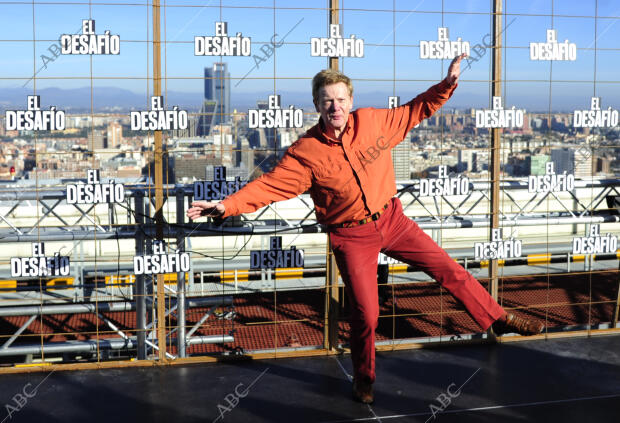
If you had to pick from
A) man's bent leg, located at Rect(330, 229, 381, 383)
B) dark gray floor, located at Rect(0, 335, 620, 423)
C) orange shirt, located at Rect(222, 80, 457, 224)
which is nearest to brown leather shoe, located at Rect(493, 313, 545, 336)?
dark gray floor, located at Rect(0, 335, 620, 423)

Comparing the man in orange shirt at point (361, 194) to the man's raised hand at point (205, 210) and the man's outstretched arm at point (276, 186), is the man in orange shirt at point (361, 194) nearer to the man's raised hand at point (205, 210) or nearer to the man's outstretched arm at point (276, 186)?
the man's outstretched arm at point (276, 186)

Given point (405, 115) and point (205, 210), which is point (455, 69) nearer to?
point (405, 115)

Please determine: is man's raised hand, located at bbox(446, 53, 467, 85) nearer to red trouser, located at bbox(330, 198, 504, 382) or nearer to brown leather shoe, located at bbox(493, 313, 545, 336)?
red trouser, located at bbox(330, 198, 504, 382)

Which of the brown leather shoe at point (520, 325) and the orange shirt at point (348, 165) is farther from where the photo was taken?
the brown leather shoe at point (520, 325)

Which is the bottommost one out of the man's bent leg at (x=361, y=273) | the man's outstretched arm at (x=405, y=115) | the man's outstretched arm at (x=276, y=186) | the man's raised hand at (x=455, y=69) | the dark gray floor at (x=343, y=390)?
the dark gray floor at (x=343, y=390)

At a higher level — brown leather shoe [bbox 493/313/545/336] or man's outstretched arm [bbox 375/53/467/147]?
man's outstretched arm [bbox 375/53/467/147]

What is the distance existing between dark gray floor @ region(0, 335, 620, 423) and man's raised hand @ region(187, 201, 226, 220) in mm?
852

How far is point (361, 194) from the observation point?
2.79m

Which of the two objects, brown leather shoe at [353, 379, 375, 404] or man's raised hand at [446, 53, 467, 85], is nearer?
man's raised hand at [446, 53, 467, 85]

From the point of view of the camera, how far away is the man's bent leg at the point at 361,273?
9.19 ft

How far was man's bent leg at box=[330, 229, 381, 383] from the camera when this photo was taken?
280 cm

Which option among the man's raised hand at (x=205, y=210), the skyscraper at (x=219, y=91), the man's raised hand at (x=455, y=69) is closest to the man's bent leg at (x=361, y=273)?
the man's raised hand at (x=205, y=210)

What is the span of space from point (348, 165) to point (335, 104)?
239 millimetres

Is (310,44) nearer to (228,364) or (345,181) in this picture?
(345,181)
